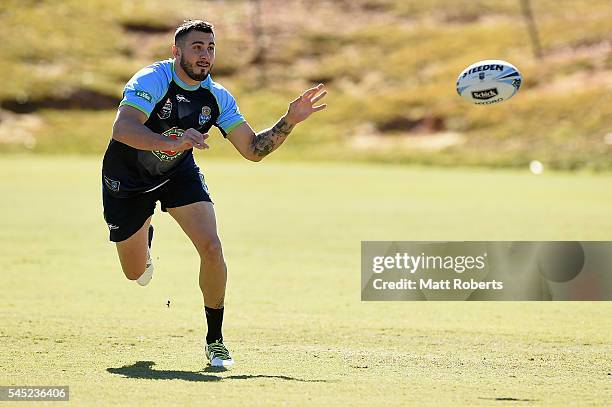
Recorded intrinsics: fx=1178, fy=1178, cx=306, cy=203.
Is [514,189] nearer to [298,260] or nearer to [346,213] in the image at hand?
[346,213]

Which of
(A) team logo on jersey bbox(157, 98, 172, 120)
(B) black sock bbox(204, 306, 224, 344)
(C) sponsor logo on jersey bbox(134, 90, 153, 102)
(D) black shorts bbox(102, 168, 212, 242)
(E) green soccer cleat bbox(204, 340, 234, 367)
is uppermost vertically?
(C) sponsor logo on jersey bbox(134, 90, 153, 102)

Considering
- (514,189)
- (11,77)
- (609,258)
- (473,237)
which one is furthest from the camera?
(11,77)

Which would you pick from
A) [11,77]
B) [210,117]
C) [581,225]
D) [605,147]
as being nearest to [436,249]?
[581,225]

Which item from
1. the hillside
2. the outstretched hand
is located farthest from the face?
the hillside

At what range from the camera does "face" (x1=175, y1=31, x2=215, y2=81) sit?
33.0 ft

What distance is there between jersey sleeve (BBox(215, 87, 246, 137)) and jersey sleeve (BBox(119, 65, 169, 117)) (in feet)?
2.25

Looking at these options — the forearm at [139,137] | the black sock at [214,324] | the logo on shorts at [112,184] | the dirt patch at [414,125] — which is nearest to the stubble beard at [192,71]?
the forearm at [139,137]

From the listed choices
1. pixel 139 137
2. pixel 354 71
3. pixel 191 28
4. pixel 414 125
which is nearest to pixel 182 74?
pixel 191 28

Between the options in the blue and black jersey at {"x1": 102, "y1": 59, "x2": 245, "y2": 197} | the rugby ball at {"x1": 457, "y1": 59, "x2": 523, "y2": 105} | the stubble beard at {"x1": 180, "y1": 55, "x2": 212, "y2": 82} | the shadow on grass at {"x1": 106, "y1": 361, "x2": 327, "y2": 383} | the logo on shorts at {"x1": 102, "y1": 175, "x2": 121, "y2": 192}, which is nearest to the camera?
the shadow on grass at {"x1": 106, "y1": 361, "x2": 327, "y2": 383}

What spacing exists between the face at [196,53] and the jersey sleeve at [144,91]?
271 millimetres

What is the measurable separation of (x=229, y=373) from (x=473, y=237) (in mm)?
12525

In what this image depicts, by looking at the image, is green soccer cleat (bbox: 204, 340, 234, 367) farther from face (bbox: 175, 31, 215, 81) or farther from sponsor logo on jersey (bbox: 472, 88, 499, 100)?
sponsor logo on jersey (bbox: 472, 88, 499, 100)

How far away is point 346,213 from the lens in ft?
87.5

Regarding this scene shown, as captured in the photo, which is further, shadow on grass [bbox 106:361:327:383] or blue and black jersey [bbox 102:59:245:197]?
blue and black jersey [bbox 102:59:245:197]
